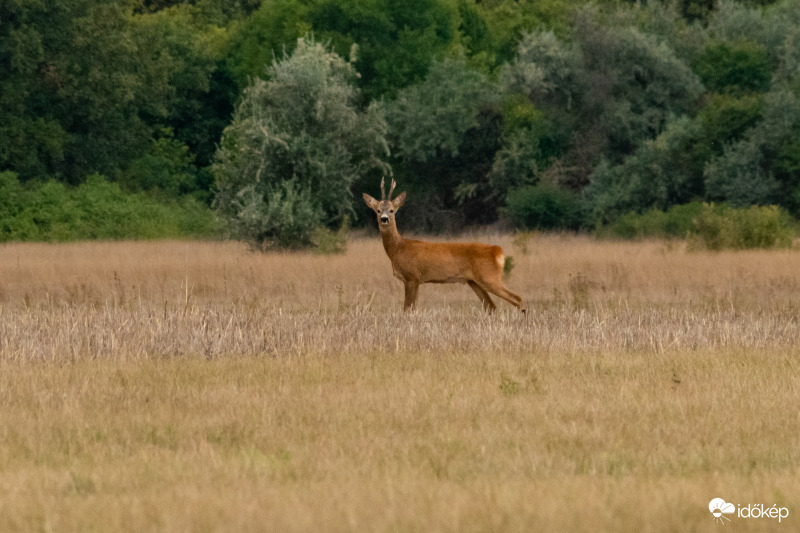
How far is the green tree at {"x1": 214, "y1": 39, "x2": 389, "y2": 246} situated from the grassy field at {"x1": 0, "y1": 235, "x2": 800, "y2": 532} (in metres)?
12.1

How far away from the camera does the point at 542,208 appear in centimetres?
3906

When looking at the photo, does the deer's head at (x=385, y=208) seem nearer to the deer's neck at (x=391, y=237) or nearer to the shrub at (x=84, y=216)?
the deer's neck at (x=391, y=237)

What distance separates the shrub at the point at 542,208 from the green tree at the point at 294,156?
9388 millimetres

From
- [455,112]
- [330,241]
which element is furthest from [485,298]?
[455,112]

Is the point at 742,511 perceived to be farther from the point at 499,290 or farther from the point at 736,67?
the point at 736,67

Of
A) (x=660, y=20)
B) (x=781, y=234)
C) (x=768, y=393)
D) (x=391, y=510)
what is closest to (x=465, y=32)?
(x=660, y=20)

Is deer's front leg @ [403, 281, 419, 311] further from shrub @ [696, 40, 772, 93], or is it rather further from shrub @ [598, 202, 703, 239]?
shrub @ [696, 40, 772, 93]

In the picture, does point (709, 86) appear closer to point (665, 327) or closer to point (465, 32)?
point (465, 32)

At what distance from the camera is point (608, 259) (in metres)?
22.8

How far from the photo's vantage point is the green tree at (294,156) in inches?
1130

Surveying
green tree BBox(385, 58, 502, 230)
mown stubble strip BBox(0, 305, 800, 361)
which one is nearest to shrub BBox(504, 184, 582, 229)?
green tree BBox(385, 58, 502, 230)

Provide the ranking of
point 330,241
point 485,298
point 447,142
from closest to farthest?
point 485,298
point 330,241
point 447,142

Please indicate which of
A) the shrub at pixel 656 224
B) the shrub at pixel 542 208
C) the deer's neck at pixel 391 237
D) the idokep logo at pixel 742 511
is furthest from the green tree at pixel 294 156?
the idokep logo at pixel 742 511

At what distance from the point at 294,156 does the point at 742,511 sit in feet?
81.1
